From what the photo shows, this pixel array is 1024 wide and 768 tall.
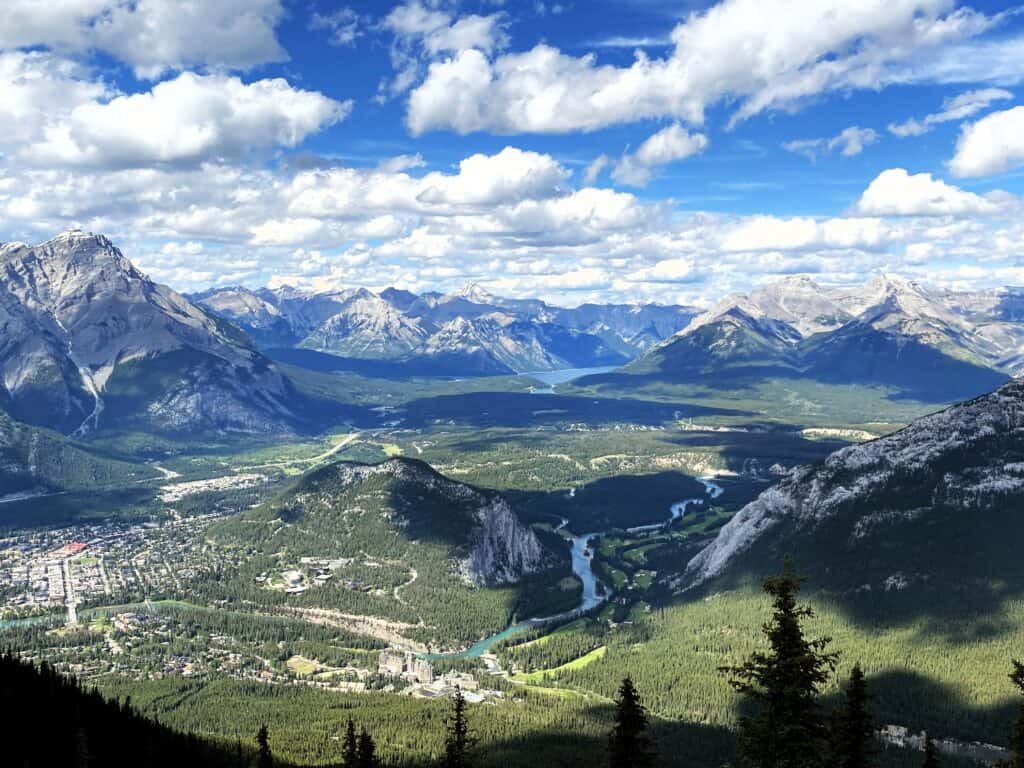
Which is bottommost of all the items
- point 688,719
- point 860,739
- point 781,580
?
point 688,719

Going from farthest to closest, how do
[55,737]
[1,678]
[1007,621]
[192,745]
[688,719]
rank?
1. [1007,621]
2. [688,719]
3. [192,745]
4. [1,678]
5. [55,737]

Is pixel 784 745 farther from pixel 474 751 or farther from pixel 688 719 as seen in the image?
pixel 688 719

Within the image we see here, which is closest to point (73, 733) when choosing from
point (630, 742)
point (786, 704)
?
point (630, 742)

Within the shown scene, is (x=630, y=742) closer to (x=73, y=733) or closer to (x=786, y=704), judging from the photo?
→ (x=786, y=704)

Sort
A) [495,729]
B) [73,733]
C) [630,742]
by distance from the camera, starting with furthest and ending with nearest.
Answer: [495,729], [73,733], [630,742]

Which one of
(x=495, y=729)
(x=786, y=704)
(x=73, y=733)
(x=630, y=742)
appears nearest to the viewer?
(x=786, y=704)

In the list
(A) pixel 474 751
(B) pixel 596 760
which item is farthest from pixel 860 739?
(A) pixel 474 751

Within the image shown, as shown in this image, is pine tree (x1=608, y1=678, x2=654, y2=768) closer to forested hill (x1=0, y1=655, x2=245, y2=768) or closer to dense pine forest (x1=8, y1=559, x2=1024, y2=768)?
dense pine forest (x1=8, y1=559, x2=1024, y2=768)
